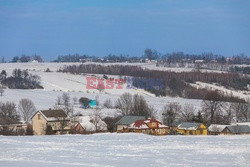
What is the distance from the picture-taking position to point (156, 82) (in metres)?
113

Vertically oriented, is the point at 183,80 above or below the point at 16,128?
above

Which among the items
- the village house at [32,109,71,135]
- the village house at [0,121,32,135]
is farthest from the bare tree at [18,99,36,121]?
the village house at [0,121,32,135]

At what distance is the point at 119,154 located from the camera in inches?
990

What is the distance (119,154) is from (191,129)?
103 feet

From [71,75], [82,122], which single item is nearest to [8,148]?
[82,122]

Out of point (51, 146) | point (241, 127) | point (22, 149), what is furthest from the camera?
point (241, 127)

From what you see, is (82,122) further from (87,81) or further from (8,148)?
(87,81)

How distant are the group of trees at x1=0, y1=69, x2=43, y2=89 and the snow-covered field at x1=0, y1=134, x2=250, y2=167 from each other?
7724cm

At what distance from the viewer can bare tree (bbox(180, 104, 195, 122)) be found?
68.2m

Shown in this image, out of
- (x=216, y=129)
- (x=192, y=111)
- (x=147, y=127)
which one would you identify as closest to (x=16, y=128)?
(x=147, y=127)

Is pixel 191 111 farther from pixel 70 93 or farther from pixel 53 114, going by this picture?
pixel 70 93

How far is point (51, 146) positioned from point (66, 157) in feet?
18.0

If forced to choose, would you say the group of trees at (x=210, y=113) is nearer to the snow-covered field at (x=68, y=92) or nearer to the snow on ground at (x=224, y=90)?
the snow-covered field at (x=68, y=92)

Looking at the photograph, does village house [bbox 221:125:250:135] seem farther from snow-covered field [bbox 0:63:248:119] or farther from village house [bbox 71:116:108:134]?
snow-covered field [bbox 0:63:248:119]
